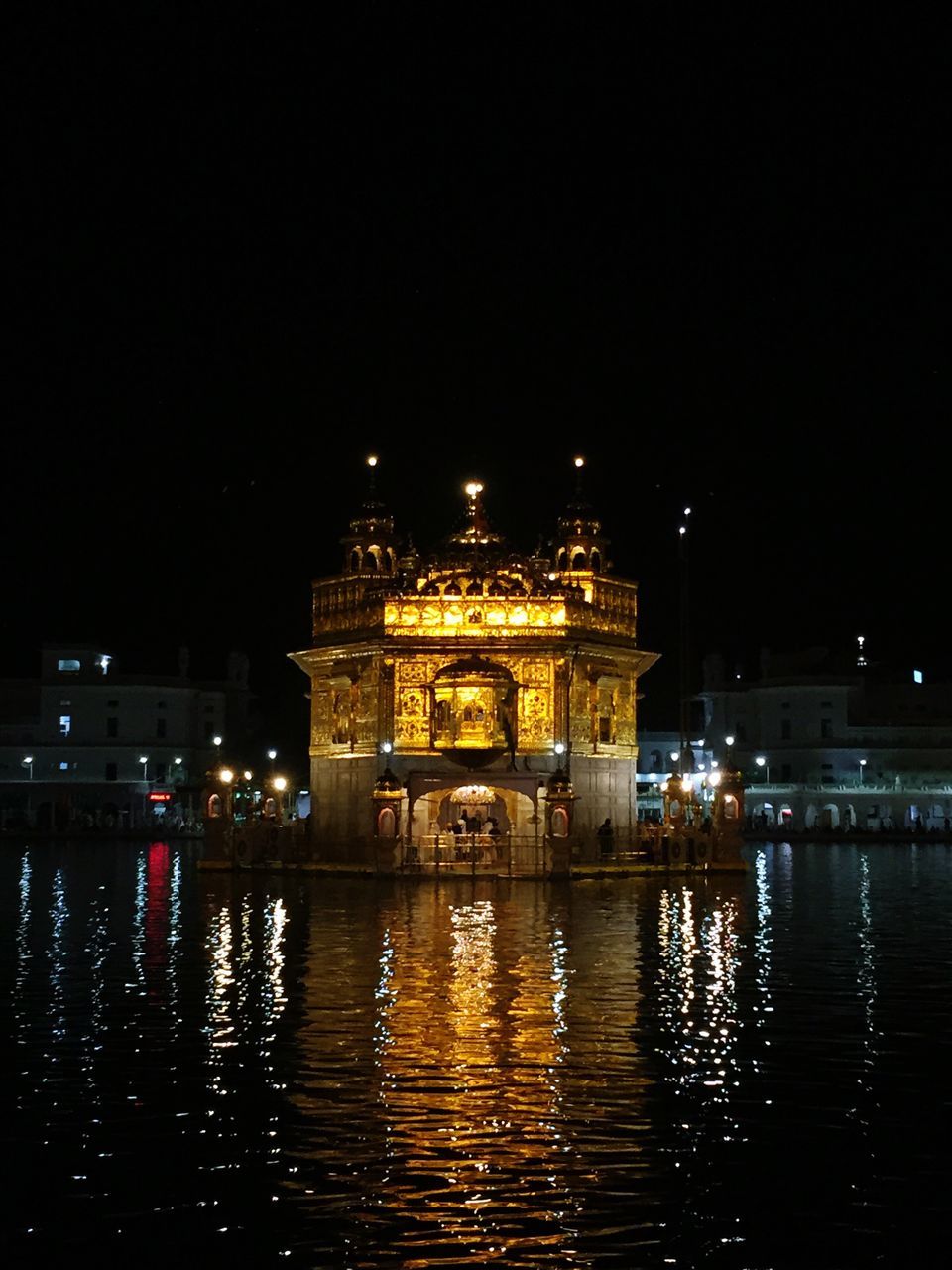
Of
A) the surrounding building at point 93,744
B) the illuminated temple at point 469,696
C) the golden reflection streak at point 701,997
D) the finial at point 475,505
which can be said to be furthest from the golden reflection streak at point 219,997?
the surrounding building at point 93,744

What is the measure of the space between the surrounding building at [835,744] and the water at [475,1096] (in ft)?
239

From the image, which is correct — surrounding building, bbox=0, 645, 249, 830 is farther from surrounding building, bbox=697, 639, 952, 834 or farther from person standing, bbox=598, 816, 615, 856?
person standing, bbox=598, 816, 615, 856

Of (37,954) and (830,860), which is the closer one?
(37,954)

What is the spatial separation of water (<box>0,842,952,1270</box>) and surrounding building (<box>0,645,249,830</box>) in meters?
74.8

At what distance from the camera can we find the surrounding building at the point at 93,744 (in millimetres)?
104375

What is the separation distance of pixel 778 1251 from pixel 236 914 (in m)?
25.4

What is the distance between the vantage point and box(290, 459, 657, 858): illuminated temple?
54844mm

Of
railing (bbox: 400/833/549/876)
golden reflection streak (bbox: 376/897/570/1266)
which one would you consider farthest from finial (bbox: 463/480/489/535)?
golden reflection streak (bbox: 376/897/570/1266)

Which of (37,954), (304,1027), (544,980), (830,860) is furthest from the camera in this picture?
(830,860)

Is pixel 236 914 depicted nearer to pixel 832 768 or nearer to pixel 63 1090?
pixel 63 1090

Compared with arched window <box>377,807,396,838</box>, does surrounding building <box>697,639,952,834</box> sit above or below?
above

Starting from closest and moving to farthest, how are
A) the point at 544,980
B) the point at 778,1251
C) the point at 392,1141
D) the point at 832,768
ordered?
1. the point at 778,1251
2. the point at 392,1141
3. the point at 544,980
4. the point at 832,768

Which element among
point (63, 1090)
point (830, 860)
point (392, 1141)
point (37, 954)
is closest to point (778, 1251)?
point (392, 1141)

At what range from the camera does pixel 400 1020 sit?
804 inches
